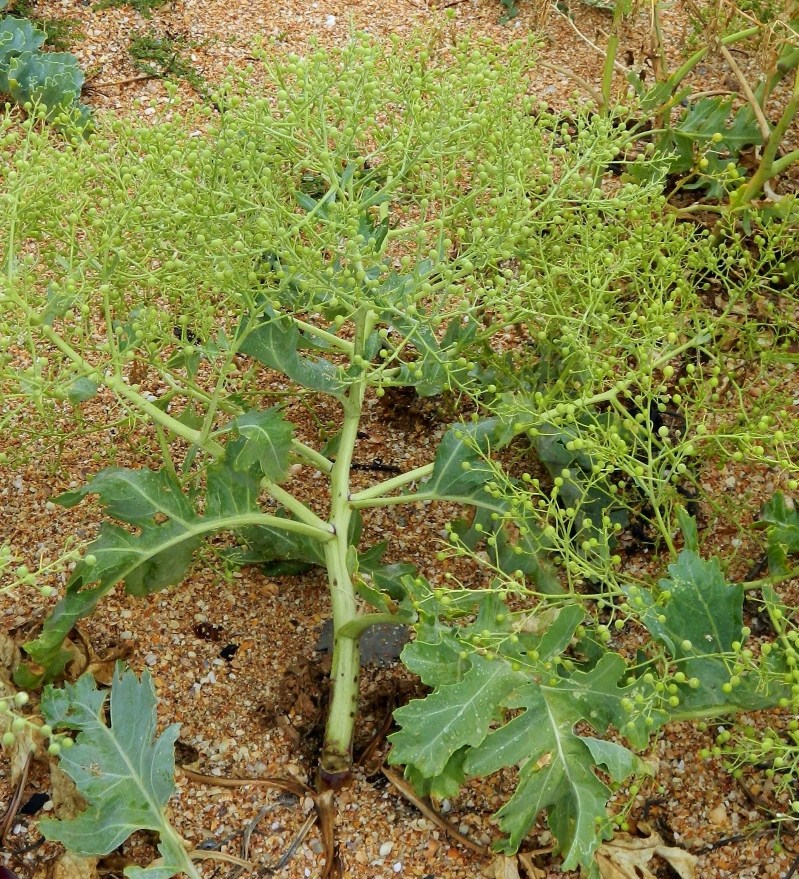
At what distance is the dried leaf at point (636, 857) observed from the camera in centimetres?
184

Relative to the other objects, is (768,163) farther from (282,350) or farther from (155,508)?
(155,508)

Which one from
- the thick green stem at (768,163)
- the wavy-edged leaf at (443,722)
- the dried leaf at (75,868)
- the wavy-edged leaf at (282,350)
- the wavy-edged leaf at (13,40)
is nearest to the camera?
the wavy-edged leaf at (443,722)

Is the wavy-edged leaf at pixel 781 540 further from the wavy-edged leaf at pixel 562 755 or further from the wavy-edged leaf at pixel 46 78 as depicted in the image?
the wavy-edged leaf at pixel 46 78

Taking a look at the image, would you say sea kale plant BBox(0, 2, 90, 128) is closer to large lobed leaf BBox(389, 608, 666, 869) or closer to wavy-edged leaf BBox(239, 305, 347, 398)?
wavy-edged leaf BBox(239, 305, 347, 398)

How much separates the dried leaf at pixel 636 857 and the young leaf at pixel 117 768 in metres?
0.71

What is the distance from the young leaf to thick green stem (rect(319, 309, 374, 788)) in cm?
30

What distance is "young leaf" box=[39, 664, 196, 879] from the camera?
173 centimetres

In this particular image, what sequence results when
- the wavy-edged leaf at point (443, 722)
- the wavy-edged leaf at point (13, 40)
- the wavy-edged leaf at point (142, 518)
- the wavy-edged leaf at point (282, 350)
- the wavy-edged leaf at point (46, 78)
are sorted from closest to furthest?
the wavy-edged leaf at point (443, 722)
the wavy-edged leaf at point (142, 518)
the wavy-edged leaf at point (282, 350)
the wavy-edged leaf at point (46, 78)
the wavy-edged leaf at point (13, 40)

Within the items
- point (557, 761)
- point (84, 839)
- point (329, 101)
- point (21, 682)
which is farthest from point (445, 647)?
point (329, 101)

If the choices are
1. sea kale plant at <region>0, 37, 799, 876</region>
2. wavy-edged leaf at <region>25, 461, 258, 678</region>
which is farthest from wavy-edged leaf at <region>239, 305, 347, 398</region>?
wavy-edged leaf at <region>25, 461, 258, 678</region>

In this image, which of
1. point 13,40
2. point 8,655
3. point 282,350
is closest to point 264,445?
point 282,350

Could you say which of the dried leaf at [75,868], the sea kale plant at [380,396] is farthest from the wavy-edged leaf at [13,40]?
the dried leaf at [75,868]

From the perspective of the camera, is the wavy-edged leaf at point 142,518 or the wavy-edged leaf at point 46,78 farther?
the wavy-edged leaf at point 46,78

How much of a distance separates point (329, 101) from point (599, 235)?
0.58 metres
